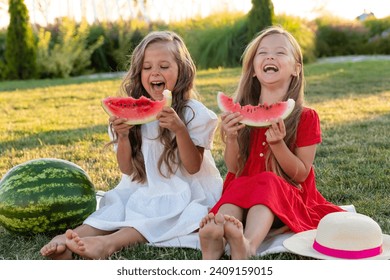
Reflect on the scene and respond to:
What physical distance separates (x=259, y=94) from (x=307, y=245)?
1169mm

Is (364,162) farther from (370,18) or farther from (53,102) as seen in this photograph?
(370,18)

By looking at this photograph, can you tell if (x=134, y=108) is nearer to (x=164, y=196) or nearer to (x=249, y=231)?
(x=164, y=196)

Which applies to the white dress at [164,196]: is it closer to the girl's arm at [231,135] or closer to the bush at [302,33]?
the girl's arm at [231,135]

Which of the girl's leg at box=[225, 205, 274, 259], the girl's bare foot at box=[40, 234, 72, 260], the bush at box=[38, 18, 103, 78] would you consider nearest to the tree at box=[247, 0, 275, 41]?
the bush at box=[38, 18, 103, 78]

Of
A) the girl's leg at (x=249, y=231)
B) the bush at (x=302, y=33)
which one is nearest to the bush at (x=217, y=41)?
the bush at (x=302, y=33)

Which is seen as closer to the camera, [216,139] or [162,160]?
[162,160]

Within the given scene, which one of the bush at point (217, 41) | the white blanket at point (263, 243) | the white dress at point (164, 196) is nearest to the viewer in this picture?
the white blanket at point (263, 243)

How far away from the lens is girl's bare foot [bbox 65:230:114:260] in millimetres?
3084

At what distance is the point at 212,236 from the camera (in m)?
2.93

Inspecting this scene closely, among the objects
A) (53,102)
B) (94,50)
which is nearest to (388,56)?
(94,50)

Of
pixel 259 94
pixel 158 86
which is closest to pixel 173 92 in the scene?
pixel 158 86

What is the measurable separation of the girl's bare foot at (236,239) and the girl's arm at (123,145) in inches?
37.1

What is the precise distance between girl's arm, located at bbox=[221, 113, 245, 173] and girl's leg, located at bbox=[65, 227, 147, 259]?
67 centimetres

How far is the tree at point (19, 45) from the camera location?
15.1 meters
